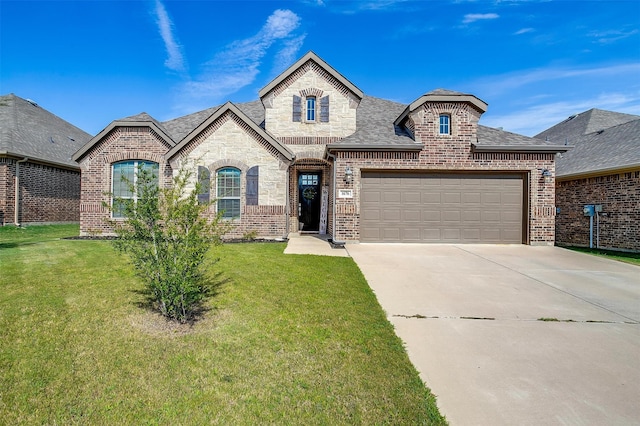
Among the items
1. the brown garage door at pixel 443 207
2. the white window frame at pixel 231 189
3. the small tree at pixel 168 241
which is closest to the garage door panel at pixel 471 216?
the brown garage door at pixel 443 207

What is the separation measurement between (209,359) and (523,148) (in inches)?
490

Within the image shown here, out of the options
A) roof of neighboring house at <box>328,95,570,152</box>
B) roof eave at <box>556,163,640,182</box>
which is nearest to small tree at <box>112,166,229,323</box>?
roof of neighboring house at <box>328,95,570,152</box>

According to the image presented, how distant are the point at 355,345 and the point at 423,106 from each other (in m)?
10.4

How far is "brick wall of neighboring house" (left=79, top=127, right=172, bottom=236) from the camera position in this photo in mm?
12539

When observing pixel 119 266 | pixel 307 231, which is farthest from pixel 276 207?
pixel 119 266

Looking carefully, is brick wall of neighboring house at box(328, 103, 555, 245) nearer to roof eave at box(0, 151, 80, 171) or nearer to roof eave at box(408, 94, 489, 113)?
roof eave at box(408, 94, 489, 113)

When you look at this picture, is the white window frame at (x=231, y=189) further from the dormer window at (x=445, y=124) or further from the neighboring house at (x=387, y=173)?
the dormer window at (x=445, y=124)

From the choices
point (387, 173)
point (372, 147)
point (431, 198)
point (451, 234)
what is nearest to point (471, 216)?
point (451, 234)

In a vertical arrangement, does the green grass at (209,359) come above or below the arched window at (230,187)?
below

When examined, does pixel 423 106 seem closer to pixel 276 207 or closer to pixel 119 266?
pixel 276 207

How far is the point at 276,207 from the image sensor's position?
39.3 feet

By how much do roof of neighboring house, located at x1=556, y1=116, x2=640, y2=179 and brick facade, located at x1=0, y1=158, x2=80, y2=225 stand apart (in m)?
24.8

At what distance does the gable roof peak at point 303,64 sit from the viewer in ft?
44.5

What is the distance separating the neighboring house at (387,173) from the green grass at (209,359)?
20.9 feet
